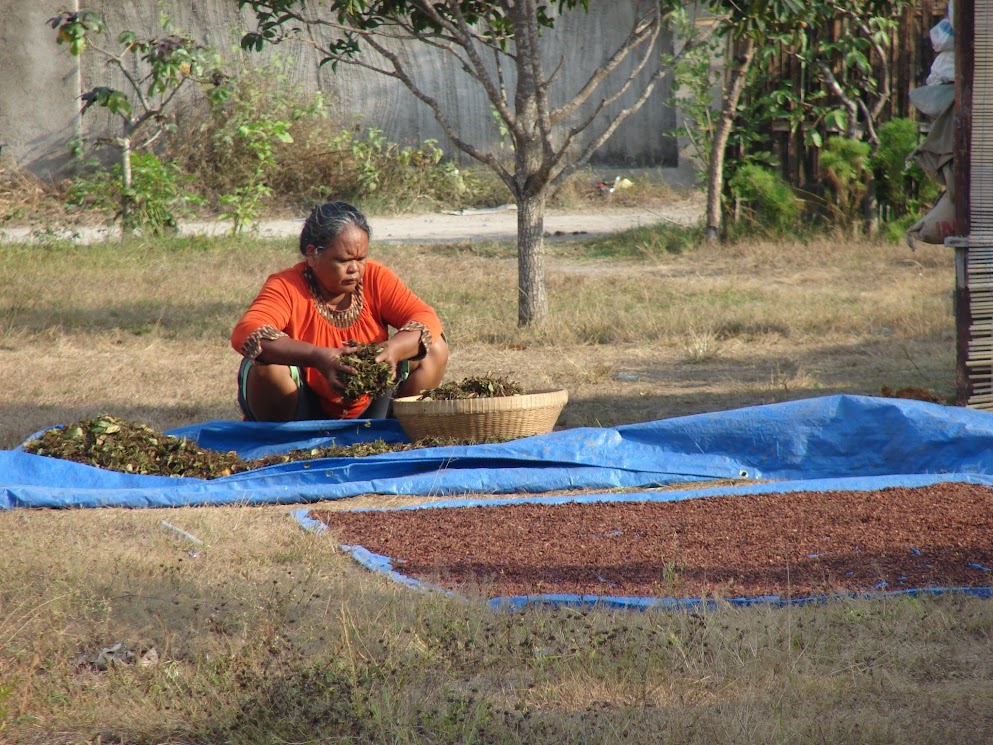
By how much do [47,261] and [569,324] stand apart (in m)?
4.43

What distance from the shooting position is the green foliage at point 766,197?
1009 cm

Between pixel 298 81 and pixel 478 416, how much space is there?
9843mm

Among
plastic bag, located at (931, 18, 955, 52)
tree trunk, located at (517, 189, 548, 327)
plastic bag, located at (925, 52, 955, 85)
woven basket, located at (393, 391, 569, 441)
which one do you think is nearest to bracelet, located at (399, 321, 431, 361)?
woven basket, located at (393, 391, 569, 441)

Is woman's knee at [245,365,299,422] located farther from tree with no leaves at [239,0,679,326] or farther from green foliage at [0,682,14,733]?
green foliage at [0,682,14,733]

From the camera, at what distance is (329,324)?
16.1 ft

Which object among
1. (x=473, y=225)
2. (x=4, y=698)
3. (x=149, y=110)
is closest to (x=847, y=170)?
(x=473, y=225)

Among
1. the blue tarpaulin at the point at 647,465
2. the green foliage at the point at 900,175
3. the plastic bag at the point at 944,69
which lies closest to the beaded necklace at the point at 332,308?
the blue tarpaulin at the point at 647,465

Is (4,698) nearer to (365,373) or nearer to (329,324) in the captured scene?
(365,373)

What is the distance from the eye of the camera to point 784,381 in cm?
555

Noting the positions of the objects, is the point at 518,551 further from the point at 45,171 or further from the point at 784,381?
the point at 45,171

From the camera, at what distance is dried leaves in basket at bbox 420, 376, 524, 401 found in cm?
469

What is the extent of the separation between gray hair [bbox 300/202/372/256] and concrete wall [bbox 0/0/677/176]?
6.66m

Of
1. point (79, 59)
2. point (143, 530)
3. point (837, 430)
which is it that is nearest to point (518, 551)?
point (143, 530)

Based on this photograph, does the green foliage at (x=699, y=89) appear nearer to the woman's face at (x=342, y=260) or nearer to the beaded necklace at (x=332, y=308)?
the beaded necklace at (x=332, y=308)
